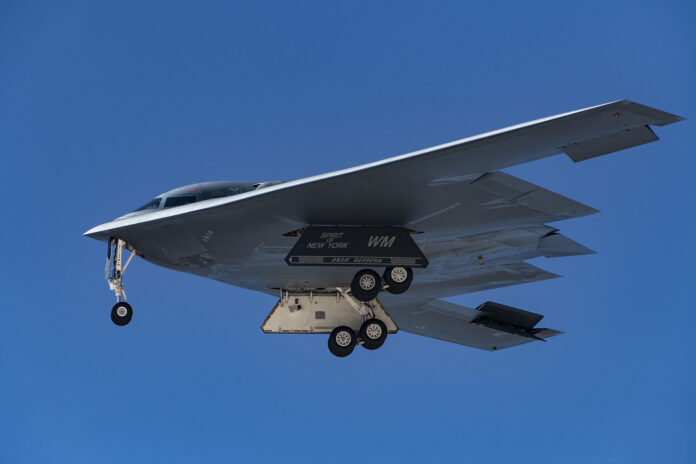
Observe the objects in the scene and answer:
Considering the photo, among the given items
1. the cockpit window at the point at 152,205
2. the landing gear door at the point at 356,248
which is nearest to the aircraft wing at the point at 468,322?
the landing gear door at the point at 356,248

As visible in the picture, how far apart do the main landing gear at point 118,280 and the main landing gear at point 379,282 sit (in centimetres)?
492

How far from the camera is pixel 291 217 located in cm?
1752

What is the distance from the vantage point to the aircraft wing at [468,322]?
2302cm

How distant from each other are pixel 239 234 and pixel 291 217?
4.13ft

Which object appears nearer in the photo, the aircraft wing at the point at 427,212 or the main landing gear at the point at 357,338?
the aircraft wing at the point at 427,212

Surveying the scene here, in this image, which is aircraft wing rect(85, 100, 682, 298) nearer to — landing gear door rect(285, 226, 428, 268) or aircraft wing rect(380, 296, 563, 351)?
landing gear door rect(285, 226, 428, 268)

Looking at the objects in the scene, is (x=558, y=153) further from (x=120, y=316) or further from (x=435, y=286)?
(x=120, y=316)

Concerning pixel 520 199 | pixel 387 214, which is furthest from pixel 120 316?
pixel 520 199

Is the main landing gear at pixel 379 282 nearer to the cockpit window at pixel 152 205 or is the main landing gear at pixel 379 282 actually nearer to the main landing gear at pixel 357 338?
the main landing gear at pixel 357 338

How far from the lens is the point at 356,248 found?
58.9 feet

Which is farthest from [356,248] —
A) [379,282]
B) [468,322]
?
[468,322]

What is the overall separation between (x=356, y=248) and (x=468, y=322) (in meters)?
6.80

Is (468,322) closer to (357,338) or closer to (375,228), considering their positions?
(357,338)

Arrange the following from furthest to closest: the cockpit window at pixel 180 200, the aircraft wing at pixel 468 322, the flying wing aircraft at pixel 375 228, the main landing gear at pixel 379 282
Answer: the aircraft wing at pixel 468 322, the cockpit window at pixel 180 200, the main landing gear at pixel 379 282, the flying wing aircraft at pixel 375 228
